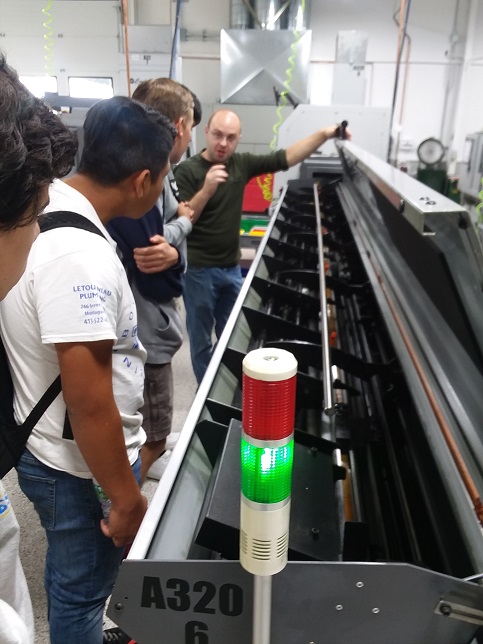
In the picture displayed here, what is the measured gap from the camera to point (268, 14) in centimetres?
560

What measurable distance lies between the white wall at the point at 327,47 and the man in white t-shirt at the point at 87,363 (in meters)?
5.99

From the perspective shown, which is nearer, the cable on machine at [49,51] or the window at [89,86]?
the cable on machine at [49,51]

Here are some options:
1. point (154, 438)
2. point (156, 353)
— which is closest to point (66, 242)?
point (156, 353)

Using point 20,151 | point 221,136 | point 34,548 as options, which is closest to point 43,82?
point 221,136

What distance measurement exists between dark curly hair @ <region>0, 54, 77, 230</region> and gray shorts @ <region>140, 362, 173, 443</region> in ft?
3.78

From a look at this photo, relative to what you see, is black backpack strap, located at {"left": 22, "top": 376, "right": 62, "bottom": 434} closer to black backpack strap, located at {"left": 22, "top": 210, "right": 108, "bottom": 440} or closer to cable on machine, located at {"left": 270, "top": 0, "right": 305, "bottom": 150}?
black backpack strap, located at {"left": 22, "top": 210, "right": 108, "bottom": 440}

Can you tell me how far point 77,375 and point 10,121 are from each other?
438mm

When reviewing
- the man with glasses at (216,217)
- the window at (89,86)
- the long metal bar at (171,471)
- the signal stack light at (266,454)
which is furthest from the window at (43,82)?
the signal stack light at (266,454)

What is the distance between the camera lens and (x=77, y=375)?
847mm

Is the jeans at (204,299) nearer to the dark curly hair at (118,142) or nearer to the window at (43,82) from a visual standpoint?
the dark curly hair at (118,142)

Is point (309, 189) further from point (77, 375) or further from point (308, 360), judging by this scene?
point (77, 375)

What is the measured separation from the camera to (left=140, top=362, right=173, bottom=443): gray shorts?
5.65 ft

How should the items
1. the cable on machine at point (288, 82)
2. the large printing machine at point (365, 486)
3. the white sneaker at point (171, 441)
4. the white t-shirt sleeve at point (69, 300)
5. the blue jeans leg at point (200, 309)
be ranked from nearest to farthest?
1. the large printing machine at point (365, 486)
2. the white t-shirt sleeve at point (69, 300)
3. the white sneaker at point (171, 441)
4. the blue jeans leg at point (200, 309)
5. the cable on machine at point (288, 82)

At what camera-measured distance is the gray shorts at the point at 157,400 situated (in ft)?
5.65
